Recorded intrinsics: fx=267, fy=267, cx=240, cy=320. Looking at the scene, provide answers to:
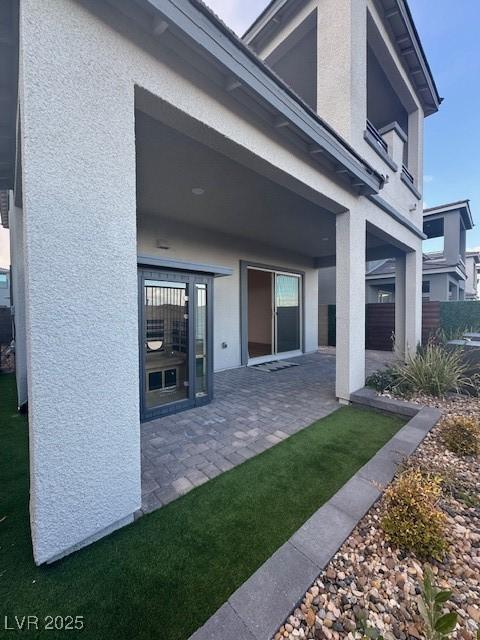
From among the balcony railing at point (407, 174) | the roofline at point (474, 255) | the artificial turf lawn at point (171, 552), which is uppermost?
the roofline at point (474, 255)

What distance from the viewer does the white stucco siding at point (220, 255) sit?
557 centimetres

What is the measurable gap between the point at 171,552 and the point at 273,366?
574 centimetres

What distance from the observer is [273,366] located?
7.26m

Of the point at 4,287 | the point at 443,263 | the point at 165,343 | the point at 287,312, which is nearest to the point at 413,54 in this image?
the point at 287,312

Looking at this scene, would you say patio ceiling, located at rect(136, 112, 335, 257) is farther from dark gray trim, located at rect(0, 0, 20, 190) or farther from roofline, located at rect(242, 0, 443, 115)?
roofline, located at rect(242, 0, 443, 115)

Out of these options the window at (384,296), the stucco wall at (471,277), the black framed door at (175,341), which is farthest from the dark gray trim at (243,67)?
the stucco wall at (471,277)

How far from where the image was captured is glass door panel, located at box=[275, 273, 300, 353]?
8.54 metres

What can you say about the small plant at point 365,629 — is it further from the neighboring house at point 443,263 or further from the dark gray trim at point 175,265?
the neighboring house at point 443,263

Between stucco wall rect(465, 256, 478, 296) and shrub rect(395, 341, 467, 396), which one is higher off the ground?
stucco wall rect(465, 256, 478, 296)

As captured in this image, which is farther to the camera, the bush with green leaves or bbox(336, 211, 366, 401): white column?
bbox(336, 211, 366, 401): white column

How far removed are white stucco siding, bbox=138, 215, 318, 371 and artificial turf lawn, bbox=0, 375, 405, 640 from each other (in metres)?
4.04

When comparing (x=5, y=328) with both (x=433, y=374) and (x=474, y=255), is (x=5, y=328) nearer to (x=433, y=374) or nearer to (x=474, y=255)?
(x=433, y=374)

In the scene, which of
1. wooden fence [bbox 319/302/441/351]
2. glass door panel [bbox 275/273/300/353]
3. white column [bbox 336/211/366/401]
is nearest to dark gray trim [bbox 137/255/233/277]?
white column [bbox 336/211/366/401]

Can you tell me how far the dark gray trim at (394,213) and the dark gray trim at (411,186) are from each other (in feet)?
Result: 2.90
